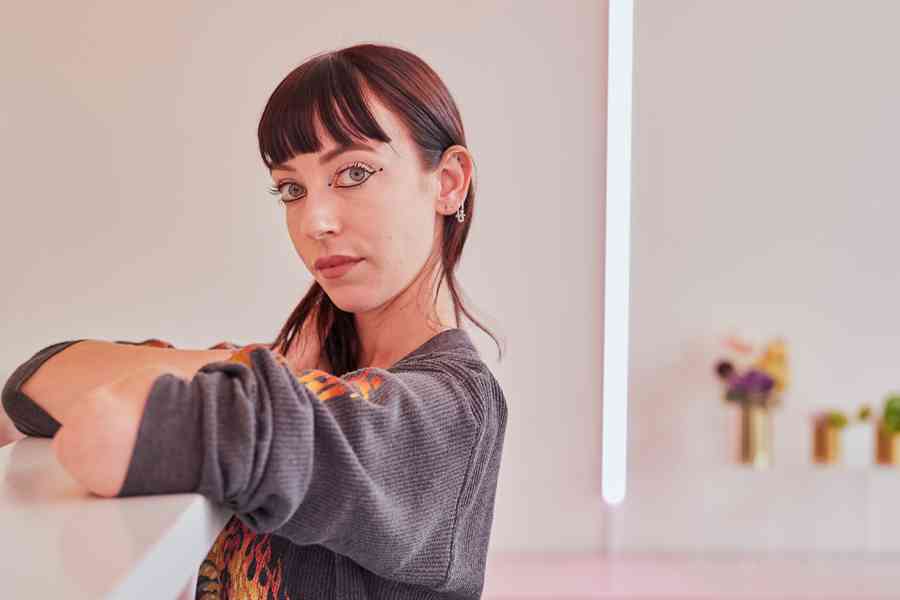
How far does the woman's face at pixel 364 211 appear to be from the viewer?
0.78 meters

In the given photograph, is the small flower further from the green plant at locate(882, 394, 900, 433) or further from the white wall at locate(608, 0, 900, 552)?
the green plant at locate(882, 394, 900, 433)

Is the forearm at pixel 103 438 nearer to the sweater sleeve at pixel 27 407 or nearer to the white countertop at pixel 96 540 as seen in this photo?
the white countertop at pixel 96 540

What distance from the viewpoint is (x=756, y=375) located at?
2.47 meters

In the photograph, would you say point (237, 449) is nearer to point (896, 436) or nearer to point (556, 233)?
point (556, 233)

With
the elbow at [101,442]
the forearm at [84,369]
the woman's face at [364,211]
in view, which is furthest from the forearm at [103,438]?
the woman's face at [364,211]

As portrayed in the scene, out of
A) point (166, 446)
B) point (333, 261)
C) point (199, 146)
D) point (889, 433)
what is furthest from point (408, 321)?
point (889, 433)

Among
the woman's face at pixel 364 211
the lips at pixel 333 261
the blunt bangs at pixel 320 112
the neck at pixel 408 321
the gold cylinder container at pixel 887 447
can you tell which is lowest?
the gold cylinder container at pixel 887 447

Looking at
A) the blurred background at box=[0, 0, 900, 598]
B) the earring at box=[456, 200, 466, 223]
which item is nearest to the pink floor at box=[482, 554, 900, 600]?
the blurred background at box=[0, 0, 900, 598]

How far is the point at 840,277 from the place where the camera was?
2.58 meters

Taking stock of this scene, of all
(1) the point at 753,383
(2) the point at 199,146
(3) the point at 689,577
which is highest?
(2) the point at 199,146

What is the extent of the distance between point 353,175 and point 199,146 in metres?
1.68

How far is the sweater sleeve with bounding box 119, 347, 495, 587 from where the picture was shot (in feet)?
1.42

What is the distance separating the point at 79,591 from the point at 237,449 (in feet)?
0.48

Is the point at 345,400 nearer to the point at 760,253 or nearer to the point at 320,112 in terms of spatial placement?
the point at 320,112
